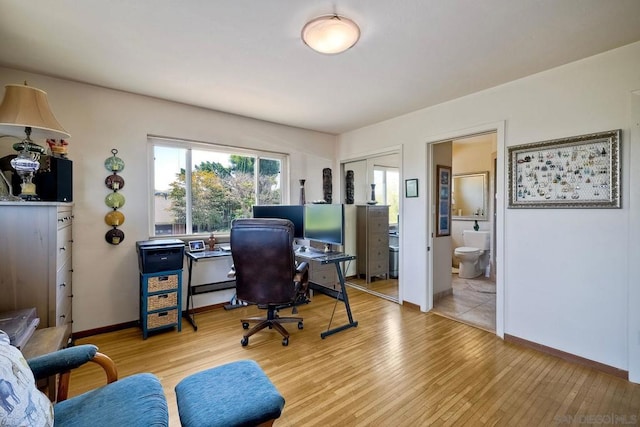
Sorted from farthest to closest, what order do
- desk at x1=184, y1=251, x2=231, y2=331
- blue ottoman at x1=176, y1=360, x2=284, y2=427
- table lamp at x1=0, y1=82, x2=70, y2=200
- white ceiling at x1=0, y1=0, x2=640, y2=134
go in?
1. desk at x1=184, y1=251, x2=231, y2=331
2. table lamp at x1=0, y1=82, x2=70, y2=200
3. white ceiling at x1=0, y1=0, x2=640, y2=134
4. blue ottoman at x1=176, y1=360, x2=284, y2=427

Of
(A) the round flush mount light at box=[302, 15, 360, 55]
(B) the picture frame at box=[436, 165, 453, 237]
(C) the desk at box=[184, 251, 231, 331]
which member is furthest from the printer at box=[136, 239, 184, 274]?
(B) the picture frame at box=[436, 165, 453, 237]

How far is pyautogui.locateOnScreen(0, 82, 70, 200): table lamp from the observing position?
1.83 m

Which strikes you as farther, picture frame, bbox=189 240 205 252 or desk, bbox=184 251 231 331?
picture frame, bbox=189 240 205 252

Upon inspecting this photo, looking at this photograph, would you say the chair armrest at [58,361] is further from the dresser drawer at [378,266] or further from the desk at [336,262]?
the dresser drawer at [378,266]

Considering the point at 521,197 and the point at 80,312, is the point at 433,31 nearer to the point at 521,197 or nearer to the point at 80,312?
the point at 521,197

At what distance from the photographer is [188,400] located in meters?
1.21

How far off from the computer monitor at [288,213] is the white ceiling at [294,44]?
1.34 meters

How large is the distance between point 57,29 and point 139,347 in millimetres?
2618

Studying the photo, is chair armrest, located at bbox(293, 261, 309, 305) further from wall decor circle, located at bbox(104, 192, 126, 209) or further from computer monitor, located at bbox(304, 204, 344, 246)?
wall decor circle, located at bbox(104, 192, 126, 209)

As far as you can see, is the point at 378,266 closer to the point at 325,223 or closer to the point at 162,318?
the point at 325,223

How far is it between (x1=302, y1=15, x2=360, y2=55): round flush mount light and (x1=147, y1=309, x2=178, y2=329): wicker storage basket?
284 centimetres

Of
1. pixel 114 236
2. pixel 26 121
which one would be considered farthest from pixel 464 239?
pixel 26 121

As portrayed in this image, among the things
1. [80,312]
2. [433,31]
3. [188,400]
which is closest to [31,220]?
[80,312]

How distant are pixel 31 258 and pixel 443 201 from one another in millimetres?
4226
